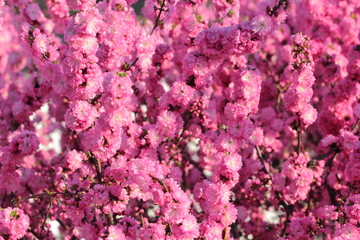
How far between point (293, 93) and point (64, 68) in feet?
3.76

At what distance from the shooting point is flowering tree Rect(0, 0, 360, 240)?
180 cm

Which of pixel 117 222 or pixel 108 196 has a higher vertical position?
pixel 108 196

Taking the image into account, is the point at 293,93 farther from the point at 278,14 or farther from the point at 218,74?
the point at 218,74

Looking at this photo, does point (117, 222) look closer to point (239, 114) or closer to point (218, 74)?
point (239, 114)

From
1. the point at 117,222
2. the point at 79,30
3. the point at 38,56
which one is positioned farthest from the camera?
the point at 117,222

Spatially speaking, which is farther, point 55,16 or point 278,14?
point 55,16

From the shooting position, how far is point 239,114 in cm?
194

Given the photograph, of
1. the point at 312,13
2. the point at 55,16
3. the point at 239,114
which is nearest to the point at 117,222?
the point at 239,114

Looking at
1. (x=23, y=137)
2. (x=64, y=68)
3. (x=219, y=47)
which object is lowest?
(x=23, y=137)

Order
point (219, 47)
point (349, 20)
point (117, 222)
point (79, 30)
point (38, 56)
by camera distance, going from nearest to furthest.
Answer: point (79, 30) < point (219, 47) < point (38, 56) < point (117, 222) < point (349, 20)

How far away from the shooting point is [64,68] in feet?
5.90

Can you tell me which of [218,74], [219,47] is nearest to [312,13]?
[218,74]

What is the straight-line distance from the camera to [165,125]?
2.06m

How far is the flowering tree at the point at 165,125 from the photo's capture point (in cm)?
180
